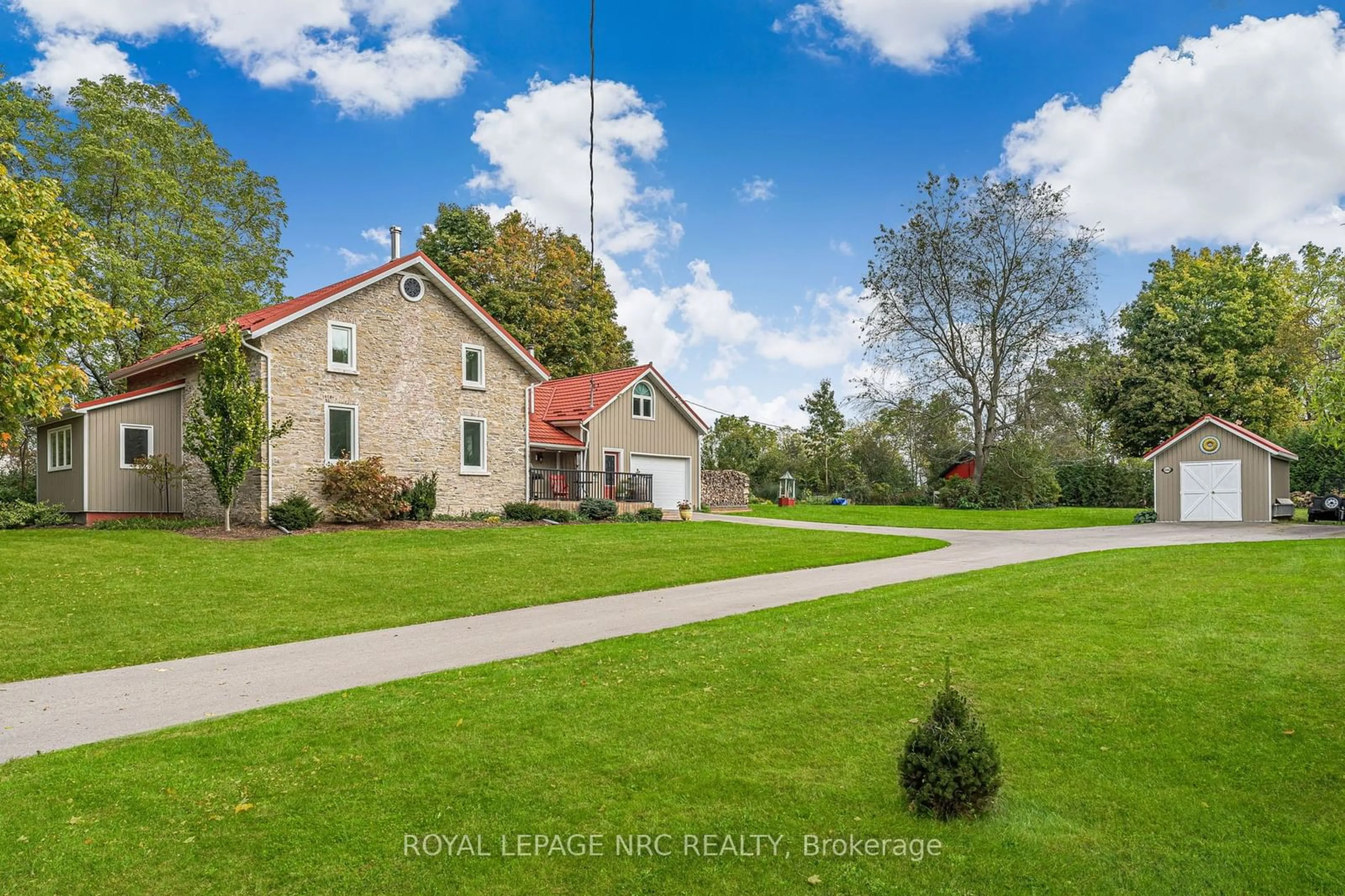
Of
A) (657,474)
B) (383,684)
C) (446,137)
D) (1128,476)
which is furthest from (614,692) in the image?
(1128,476)

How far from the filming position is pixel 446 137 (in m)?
19.1

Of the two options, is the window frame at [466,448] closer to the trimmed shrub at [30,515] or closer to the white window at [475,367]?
the white window at [475,367]

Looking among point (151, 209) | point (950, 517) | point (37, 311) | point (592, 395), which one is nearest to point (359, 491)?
point (37, 311)

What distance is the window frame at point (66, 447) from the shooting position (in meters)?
21.5

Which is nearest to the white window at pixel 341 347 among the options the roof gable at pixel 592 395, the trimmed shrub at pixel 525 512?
the trimmed shrub at pixel 525 512

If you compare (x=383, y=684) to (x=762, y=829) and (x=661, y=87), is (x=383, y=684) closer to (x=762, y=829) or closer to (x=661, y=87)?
(x=762, y=829)

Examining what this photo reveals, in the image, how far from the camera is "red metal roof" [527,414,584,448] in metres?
28.4

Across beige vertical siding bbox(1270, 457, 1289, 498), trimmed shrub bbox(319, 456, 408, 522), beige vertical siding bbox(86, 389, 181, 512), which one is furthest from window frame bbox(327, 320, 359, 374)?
beige vertical siding bbox(1270, 457, 1289, 498)

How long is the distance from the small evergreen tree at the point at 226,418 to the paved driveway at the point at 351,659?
11.5 m

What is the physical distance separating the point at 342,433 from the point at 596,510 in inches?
315

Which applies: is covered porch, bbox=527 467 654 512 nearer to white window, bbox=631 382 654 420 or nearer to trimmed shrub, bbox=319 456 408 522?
white window, bbox=631 382 654 420

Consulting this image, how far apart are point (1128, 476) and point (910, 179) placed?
61.0 feet

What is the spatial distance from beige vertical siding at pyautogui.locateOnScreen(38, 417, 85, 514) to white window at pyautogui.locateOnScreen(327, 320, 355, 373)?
662cm

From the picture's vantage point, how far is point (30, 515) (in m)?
20.2
